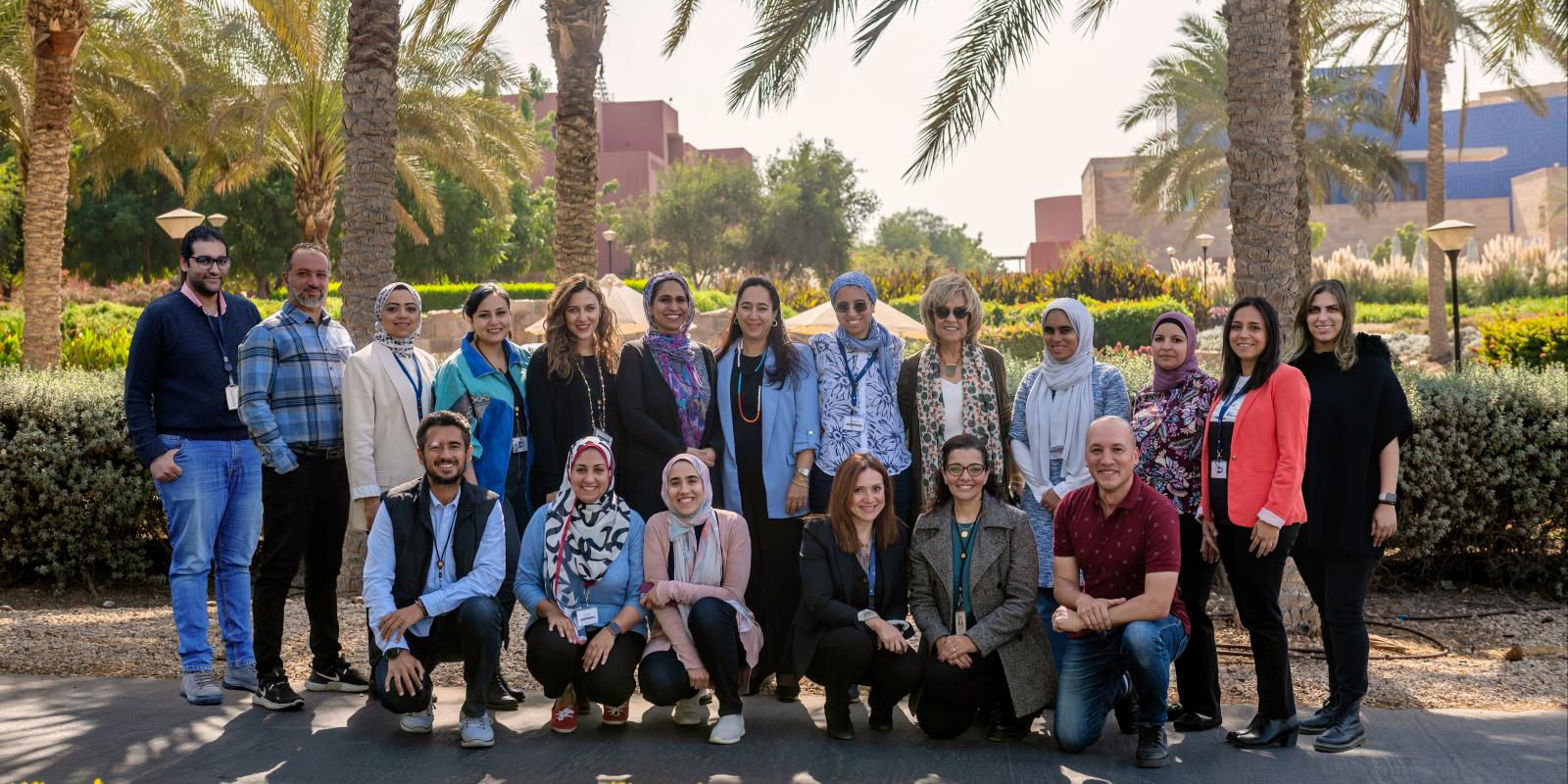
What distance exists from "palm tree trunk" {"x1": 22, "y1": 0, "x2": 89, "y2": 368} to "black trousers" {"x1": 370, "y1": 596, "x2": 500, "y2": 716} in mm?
12384

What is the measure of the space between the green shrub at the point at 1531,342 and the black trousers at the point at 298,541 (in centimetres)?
1412

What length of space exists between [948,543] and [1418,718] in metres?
2.06

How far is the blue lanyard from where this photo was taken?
520 centimetres

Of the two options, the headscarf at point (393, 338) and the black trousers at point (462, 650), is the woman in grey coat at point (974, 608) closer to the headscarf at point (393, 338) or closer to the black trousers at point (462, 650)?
the black trousers at point (462, 650)

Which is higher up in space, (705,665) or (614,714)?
(705,665)

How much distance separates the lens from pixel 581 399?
526 centimetres

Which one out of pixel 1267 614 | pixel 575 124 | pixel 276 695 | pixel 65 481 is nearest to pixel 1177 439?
pixel 1267 614

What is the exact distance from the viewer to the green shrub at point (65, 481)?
7.68m

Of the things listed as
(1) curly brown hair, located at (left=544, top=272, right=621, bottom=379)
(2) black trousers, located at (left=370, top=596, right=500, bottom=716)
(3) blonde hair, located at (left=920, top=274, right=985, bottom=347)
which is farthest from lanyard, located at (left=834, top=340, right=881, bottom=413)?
(2) black trousers, located at (left=370, top=596, right=500, bottom=716)

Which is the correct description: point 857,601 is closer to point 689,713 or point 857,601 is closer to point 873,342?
point 689,713

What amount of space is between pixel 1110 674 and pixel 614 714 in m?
1.88

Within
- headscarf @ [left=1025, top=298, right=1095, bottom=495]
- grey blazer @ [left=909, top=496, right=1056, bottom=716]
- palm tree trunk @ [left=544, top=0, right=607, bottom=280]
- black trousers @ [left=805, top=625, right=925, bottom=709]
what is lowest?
black trousers @ [left=805, top=625, right=925, bottom=709]

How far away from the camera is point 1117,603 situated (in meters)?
4.48

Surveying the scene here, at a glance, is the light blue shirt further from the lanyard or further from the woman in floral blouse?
the woman in floral blouse
